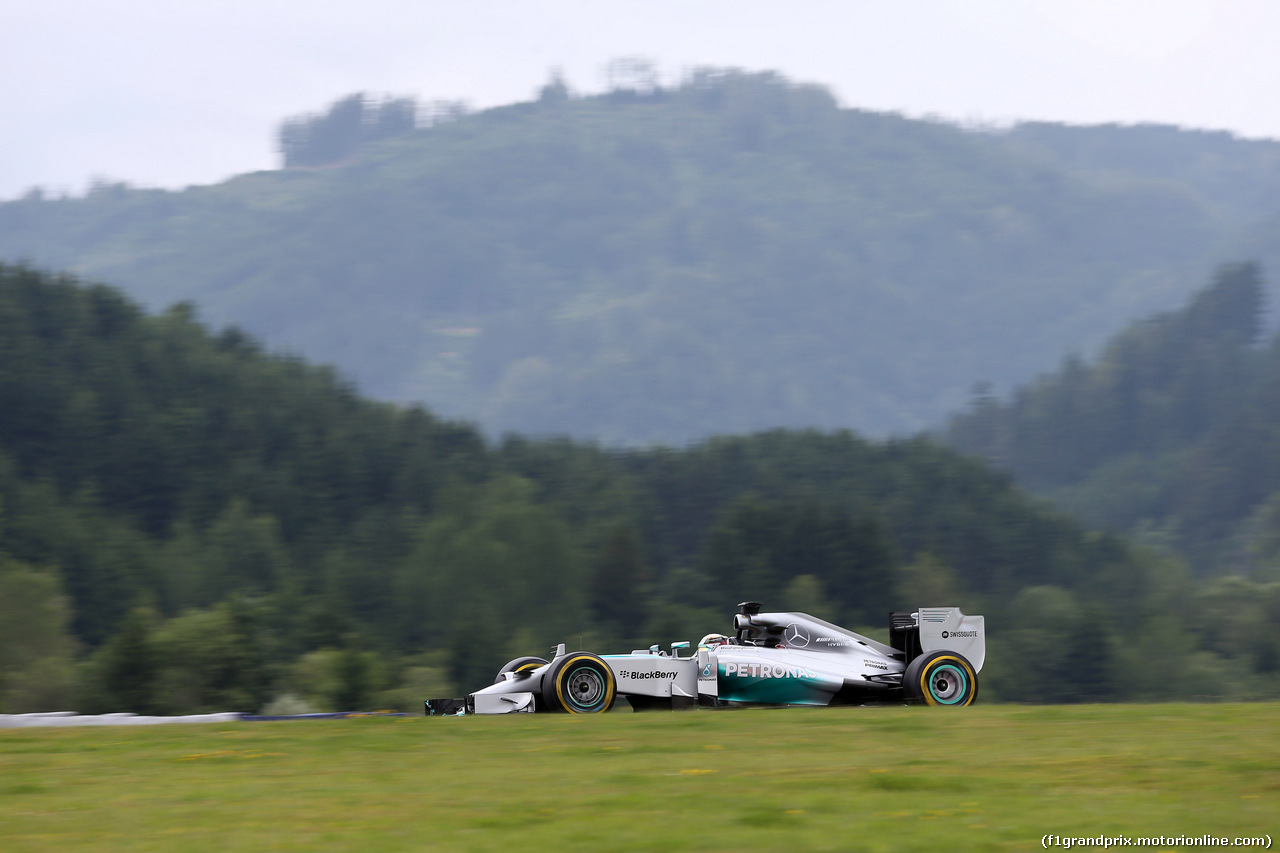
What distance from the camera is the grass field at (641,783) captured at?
7816 mm

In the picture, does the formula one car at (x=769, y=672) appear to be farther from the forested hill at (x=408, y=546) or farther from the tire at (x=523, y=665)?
the forested hill at (x=408, y=546)

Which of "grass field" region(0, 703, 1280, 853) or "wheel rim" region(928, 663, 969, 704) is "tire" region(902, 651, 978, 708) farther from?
"grass field" region(0, 703, 1280, 853)

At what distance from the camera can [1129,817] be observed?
809cm

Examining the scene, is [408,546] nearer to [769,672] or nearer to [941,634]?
[769,672]

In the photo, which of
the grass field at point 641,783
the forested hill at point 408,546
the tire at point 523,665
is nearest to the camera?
the grass field at point 641,783

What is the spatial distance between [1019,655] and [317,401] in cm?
5286

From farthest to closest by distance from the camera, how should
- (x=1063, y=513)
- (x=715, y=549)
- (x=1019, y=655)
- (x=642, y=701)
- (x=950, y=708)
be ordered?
(x=1063, y=513), (x=715, y=549), (x=1019, y=655), (x=642, y=701), (x=950, y=708)

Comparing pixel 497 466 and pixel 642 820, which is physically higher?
pixel 497 466

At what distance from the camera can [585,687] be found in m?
15.5

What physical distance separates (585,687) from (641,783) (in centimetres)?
594

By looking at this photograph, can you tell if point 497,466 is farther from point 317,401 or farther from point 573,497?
point 317,401

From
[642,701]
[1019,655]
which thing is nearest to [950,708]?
[642,701]

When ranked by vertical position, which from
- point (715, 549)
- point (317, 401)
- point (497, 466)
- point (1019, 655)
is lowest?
point (1019, 655)

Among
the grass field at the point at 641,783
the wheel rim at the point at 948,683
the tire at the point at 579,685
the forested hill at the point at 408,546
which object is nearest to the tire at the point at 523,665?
the tire at the point at 579,685
